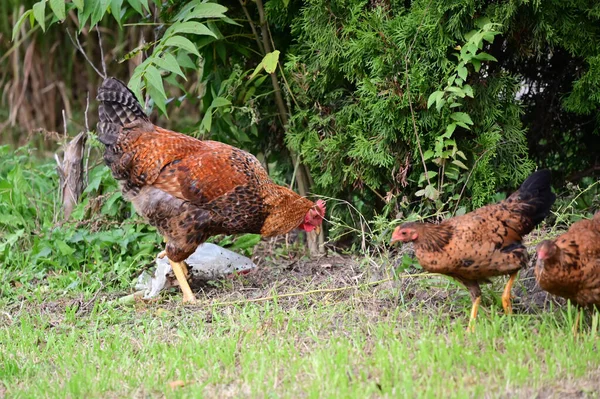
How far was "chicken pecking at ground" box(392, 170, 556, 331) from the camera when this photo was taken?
4715 mm

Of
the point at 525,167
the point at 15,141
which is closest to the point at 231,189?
the point at 525,167

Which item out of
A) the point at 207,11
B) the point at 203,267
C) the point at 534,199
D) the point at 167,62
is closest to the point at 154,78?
the point at 167,62

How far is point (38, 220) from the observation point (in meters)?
7.48

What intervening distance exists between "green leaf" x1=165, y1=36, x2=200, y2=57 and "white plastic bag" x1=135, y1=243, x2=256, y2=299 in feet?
5.30

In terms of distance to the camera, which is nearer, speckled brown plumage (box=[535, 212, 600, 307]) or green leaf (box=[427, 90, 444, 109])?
speckled brown plumage (box=[535, 212, 600, 307])

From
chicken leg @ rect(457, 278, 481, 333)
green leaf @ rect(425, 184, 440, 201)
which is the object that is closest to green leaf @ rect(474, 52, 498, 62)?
green leaf @ rect(425, 184, 440, 201)

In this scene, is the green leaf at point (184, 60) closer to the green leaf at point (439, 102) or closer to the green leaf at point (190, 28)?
the green leaf at point (190, 28)

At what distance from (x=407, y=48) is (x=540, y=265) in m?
2.05

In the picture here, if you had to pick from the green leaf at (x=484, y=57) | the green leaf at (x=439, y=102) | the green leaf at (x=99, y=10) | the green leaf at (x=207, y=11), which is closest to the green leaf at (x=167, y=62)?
the green leaf at (x=207, y=11)

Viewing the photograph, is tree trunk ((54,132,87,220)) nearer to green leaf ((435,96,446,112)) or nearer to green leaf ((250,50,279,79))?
green leaf ((250,50,279,79))

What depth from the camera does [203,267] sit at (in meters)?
6.57

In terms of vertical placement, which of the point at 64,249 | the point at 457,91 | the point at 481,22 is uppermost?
the point at 481,22

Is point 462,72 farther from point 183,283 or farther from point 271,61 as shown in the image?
point 183,283

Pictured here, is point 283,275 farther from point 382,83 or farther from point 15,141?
point 15,141
